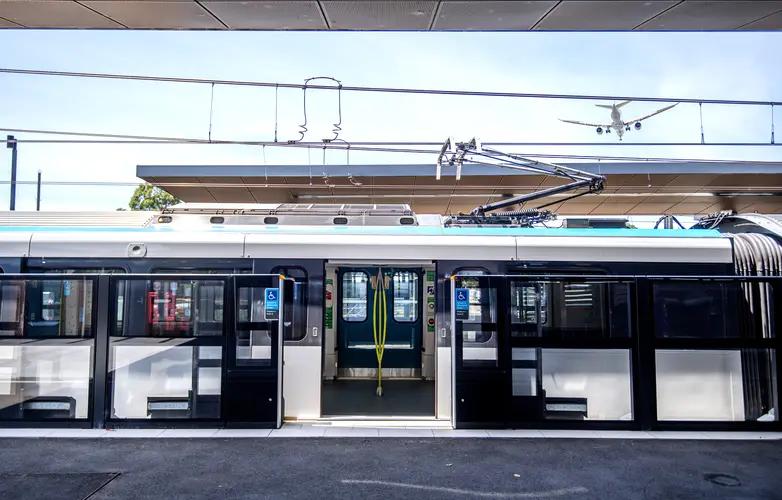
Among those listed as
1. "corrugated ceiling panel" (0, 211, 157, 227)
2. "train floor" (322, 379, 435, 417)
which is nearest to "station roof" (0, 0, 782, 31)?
"corrugated ceiling panel" (0, 211, 157, 227)

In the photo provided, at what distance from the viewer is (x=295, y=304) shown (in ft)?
23.4

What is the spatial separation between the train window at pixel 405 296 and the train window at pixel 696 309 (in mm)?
4208

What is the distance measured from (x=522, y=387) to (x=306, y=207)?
12.6ft

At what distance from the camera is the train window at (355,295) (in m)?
9.80

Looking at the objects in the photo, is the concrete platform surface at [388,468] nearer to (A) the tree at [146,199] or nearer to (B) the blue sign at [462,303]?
(B) the blue sign at [462,303]

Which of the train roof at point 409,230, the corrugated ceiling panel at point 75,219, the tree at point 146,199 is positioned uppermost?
the tree at point 146,199

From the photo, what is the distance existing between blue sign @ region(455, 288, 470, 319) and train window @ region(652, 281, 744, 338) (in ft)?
7.34

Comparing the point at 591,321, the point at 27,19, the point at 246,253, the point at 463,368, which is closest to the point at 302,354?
the point at 246,253

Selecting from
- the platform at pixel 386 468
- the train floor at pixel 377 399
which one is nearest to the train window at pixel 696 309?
the platform at pixel 386 468

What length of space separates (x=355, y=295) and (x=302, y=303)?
2768 millimetres

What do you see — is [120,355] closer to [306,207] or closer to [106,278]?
[106,278]

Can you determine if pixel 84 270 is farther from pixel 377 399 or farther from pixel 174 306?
pixel 377 399

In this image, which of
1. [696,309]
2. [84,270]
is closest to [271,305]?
[84,270]

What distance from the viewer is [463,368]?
21.9 feet
